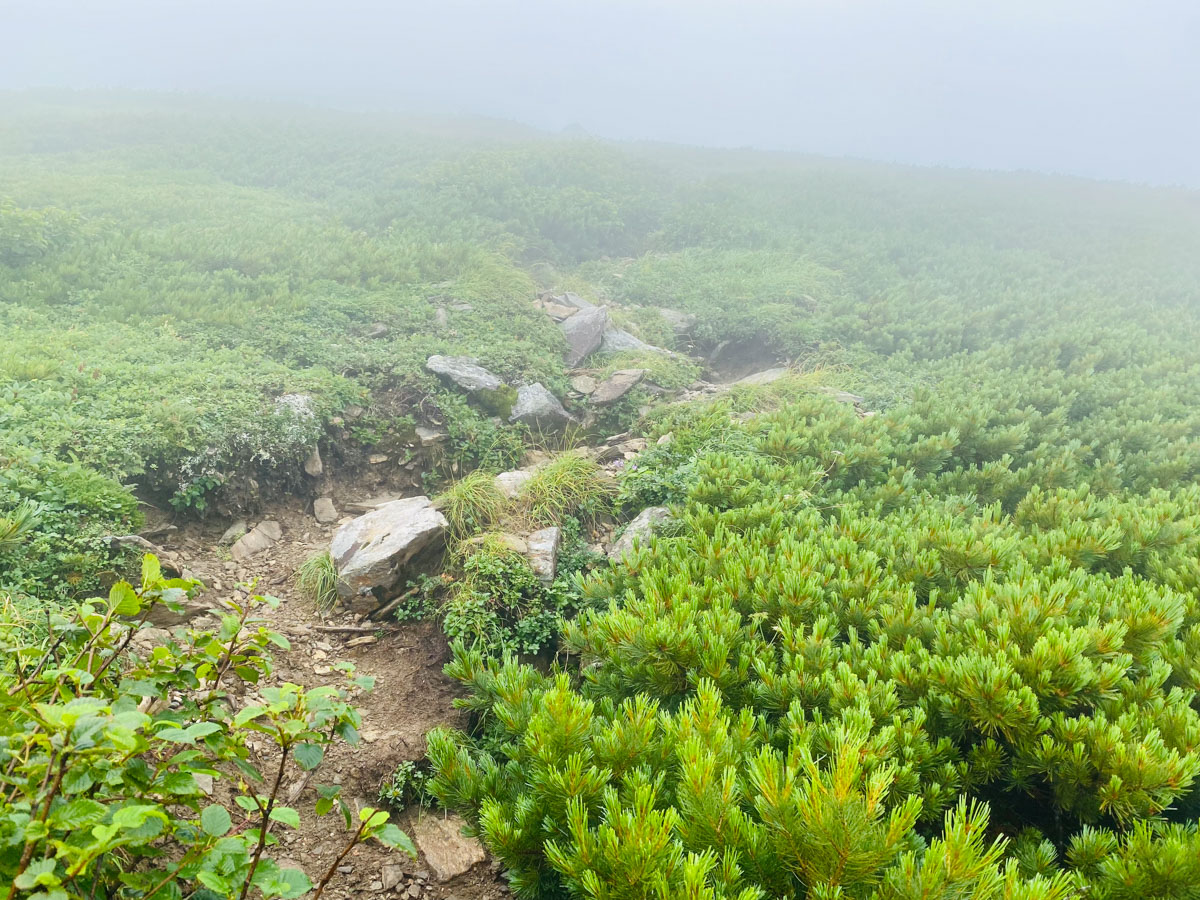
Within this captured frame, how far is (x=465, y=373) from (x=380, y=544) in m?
4.56

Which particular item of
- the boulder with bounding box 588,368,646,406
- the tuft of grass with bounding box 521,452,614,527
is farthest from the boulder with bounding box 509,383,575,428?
the tuft of grass with bounding box 521,452,614,527

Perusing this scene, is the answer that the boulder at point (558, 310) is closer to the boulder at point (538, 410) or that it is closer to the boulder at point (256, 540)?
the boulder at point (538, 410)

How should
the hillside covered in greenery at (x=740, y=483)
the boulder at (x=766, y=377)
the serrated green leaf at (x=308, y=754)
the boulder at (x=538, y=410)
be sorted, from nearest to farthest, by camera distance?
the serrated green leaf at (x=308, y=754) → the hillside covered in greenery at (x=740, y=483) → the boulder at (x=538, y=410) → the boulder at (x=766, y=377)

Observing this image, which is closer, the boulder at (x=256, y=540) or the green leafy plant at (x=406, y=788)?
the green leafy plant at (x=406, y=788)

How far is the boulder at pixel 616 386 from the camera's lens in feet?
34.2

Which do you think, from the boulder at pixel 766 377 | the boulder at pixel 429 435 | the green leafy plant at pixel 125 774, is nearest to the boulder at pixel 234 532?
the boulder at pixel 429 435

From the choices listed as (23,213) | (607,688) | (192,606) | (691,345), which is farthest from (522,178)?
(607,688)

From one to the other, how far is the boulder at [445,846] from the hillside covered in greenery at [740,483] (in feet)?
1.55

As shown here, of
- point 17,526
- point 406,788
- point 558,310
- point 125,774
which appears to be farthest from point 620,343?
point 125,774

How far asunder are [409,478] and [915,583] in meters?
6.28

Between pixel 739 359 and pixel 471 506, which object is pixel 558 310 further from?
pixel 471 506

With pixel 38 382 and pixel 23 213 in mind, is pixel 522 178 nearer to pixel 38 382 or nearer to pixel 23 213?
pixel 23 213

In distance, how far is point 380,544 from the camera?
5781 millimetres

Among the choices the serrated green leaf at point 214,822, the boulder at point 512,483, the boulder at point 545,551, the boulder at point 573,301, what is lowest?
the boulder at point 545,551
